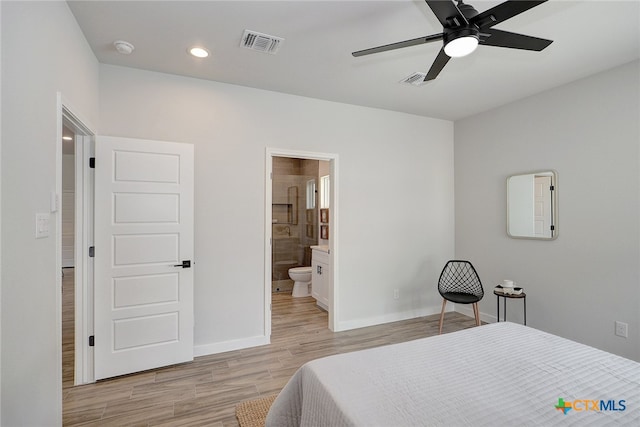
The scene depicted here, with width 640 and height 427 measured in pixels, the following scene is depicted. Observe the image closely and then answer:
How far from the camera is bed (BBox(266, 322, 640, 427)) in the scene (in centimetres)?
114

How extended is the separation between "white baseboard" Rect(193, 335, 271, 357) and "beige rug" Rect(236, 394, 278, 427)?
0.93m

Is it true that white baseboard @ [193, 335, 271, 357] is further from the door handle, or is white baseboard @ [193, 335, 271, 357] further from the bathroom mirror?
the bathroom mirror

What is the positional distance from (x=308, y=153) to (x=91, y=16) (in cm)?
212

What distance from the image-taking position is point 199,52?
2514 mm

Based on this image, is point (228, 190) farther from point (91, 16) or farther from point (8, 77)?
point (8, 77)

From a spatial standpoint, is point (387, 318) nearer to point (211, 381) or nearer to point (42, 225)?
point (211, 381)

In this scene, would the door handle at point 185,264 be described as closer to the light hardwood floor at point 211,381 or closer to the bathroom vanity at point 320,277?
the light hardwood floor at point 211,381

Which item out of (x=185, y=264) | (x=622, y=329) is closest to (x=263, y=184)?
(x=185, y=264)

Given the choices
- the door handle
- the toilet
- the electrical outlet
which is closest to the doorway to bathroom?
the toilet

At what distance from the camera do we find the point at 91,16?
80.6 inches

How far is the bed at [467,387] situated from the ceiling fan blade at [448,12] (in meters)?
1.75

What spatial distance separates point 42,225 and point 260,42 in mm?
1890

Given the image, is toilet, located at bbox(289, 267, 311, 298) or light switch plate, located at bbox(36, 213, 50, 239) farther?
toilet, located at bbox(289, 267, 311, 298)

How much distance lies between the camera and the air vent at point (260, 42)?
2.28 metres
